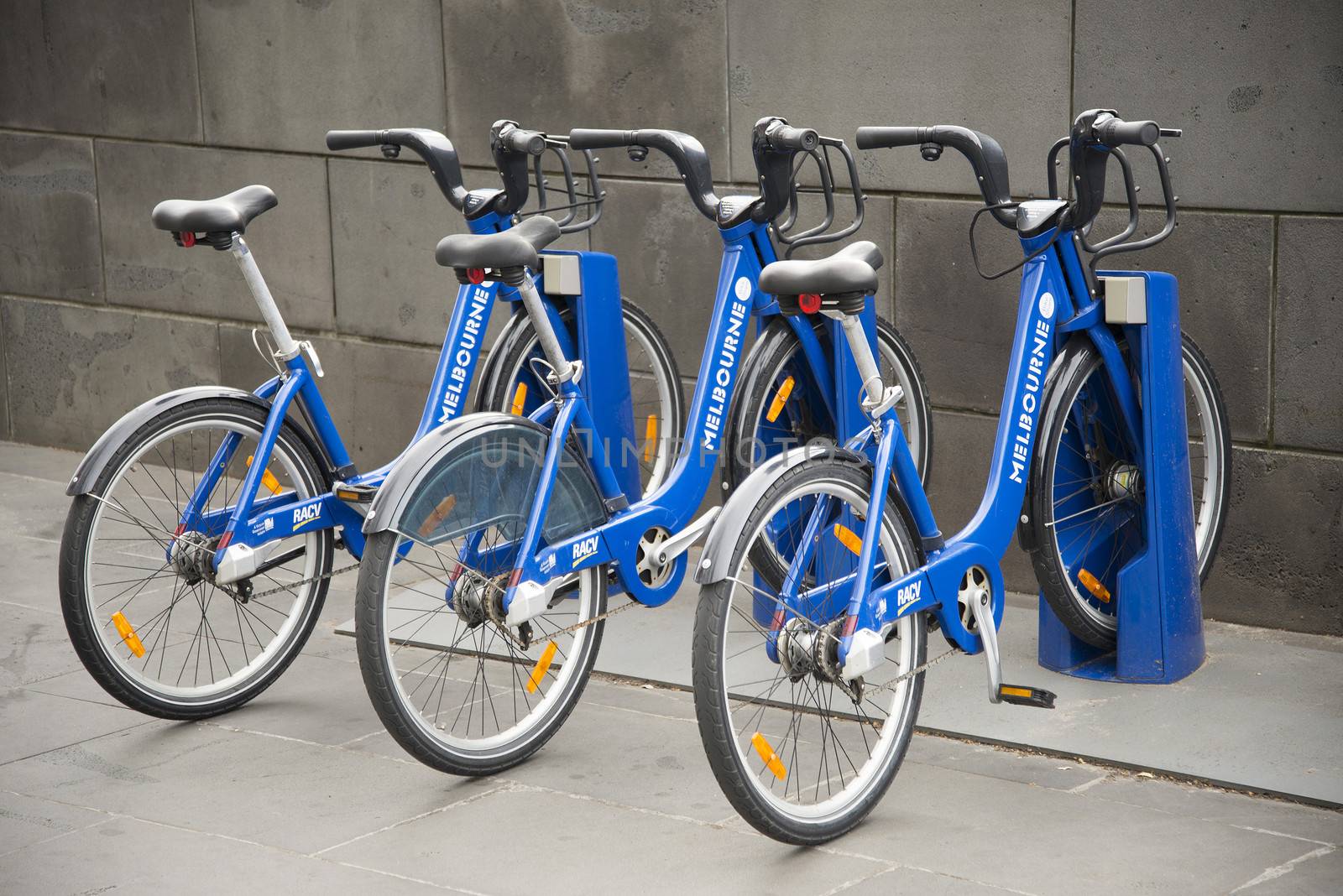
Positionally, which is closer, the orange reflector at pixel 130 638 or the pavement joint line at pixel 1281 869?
the pavement joint line at pixel 1281 869

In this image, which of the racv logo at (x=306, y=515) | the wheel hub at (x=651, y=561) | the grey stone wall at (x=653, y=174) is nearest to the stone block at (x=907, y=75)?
the grey stone wall at (x=653, y=174)

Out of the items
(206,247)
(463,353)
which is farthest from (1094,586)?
(206,247)

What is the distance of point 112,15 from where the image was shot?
776 centimetres

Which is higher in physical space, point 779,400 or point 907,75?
point 907,75

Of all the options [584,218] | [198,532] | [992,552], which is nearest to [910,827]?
[992,552]

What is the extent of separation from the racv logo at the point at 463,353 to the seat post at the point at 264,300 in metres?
0.48

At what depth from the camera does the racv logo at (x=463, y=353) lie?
4.96m

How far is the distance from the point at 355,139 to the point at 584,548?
5.36 feet

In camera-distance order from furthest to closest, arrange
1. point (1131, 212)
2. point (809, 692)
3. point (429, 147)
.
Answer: point (429, 147) → point (1131, 212) → point (809, 692)

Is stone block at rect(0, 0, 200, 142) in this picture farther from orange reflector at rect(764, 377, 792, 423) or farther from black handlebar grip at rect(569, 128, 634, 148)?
orange reflector at rect(764, 377, 792, 423)

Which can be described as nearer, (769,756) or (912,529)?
(769,756)

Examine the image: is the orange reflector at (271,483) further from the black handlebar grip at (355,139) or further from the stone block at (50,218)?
the stone block at (50,218)

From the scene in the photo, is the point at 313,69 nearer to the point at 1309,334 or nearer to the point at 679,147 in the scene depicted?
the point at 679,147

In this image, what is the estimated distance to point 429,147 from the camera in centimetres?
514
